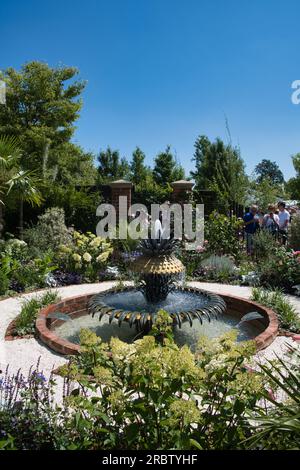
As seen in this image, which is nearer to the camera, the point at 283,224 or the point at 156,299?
the point at 156,299

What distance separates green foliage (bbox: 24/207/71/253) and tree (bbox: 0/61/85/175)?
6.49m

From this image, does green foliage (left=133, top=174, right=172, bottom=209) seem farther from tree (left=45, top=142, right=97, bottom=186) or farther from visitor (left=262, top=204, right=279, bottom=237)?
tree (left=45, top=142, right=97, bottom=186)

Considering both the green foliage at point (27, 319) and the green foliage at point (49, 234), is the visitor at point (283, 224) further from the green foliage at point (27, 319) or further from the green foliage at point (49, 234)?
the green foliage at point (27, 319)

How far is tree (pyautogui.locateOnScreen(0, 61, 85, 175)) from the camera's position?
14.4 metres

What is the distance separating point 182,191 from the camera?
9984 mm

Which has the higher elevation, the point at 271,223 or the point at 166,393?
the point at 271,223

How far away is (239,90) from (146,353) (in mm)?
7035

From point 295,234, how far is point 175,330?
5.05 m


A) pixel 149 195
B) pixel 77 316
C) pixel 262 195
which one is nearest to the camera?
pixel 77 316

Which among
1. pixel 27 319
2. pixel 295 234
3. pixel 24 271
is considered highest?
pixel 295 234

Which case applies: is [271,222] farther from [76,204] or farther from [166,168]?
[166,168]

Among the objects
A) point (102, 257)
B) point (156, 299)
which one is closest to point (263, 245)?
point (102, 257)

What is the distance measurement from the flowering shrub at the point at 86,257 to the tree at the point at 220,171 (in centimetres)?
426
